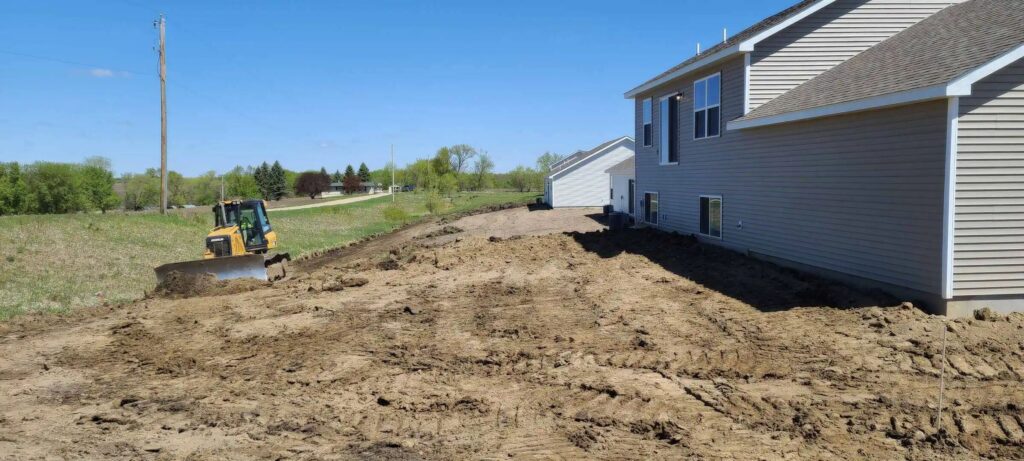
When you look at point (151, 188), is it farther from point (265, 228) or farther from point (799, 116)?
point (799, 116)

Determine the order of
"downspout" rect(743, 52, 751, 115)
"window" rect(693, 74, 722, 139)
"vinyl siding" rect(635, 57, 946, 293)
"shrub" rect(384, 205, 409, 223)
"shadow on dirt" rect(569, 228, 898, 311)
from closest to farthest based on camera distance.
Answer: "vinyl siding" rect(635, 57, 946, 293) < "shadow on dirt" rect(569, 228, 898, 311) < "downspout" rect(743, 52, 751, 115) < "window" rect(693, 74, 722, 139) < "shrub" rect(384, 205, 409, 223)

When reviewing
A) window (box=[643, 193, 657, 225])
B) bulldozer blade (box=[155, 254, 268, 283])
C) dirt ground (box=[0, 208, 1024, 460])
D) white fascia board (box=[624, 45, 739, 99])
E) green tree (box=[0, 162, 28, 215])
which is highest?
white fascia board (box=[624, 45, 739, 99])

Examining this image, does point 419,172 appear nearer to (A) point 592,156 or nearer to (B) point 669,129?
(A) point 592,156

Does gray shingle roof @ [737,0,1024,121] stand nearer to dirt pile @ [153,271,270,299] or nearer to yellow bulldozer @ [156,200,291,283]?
yellow bulldozer @ [156,200,291,283]

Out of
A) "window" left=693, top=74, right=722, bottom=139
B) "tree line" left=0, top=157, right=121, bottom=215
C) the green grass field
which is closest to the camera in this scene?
the green grass field

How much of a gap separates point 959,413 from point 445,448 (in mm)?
5287

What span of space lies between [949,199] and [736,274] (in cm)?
499

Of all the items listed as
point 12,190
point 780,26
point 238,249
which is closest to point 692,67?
point 780,26

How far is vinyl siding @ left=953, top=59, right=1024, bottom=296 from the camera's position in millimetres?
10367

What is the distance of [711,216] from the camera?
19141 mm

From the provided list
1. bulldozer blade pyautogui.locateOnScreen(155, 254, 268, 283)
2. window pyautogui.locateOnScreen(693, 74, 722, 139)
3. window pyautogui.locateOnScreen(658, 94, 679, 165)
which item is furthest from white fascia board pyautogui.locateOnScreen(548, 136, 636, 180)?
bulldozer blade pyautogui.locateOnScreen(155, 254, 268, 283)

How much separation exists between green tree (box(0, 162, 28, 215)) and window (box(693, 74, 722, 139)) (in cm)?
7217

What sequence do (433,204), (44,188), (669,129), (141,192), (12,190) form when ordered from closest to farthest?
(669,129) → (433,204) → (12,190) → (44,188) → (141,192)

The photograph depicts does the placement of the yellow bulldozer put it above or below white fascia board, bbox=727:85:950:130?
below
